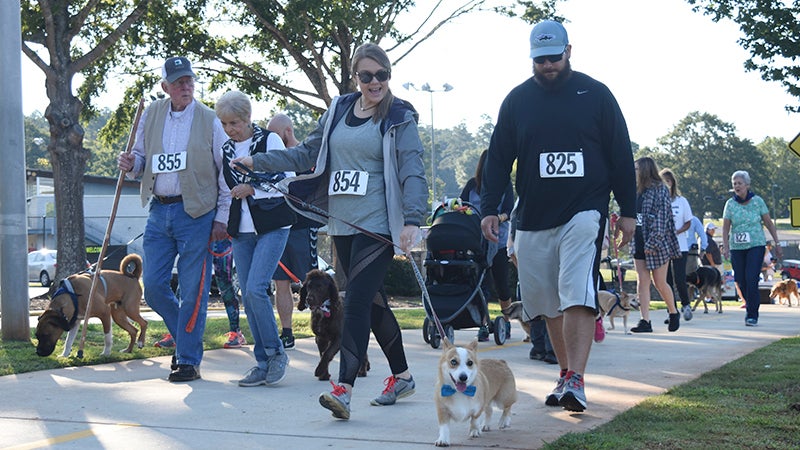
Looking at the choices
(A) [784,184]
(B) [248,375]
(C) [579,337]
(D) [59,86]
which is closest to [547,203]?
(C) [579,337]

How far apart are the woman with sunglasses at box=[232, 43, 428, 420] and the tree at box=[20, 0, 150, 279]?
52.0ft

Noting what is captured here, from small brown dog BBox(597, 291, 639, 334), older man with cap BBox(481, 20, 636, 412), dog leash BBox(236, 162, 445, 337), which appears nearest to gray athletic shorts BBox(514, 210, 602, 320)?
older man with cap BBox(481, 20, 636, 412)

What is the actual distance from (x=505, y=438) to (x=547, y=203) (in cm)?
142

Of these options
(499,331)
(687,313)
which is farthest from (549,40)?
(687,313)

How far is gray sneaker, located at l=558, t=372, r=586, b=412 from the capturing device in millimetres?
5473

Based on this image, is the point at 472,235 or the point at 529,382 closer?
the point at 529,382

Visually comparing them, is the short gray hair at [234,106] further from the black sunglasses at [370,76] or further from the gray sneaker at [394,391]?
the gray sneaker at [394,391]

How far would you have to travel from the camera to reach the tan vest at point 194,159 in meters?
7.25

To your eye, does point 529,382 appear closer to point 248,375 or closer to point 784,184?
point 248,375

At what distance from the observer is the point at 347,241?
5.95 m

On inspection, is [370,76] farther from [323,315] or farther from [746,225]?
[746,225]

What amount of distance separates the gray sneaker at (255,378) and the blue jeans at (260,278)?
0.21ft

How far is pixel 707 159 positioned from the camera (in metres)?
103

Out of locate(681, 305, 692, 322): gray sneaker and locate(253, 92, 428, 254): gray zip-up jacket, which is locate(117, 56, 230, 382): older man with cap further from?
locate(681, 305, 692, 322): gray sneaker
